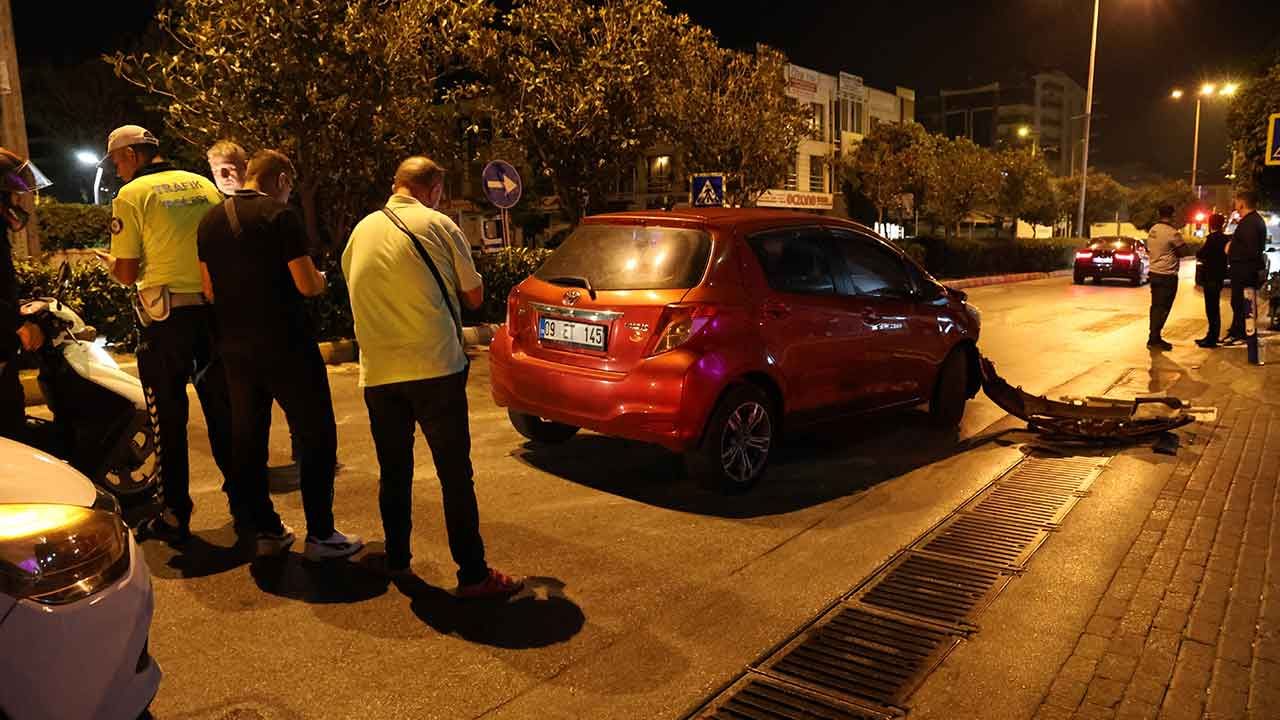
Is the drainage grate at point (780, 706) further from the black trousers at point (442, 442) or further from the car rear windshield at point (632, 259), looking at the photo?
the car rear windshield at point (632, 259)

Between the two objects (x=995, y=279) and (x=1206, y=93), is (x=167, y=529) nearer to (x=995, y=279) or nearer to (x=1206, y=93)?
(x=995, y=279)

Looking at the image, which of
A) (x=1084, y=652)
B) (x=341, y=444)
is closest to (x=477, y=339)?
(x=341, y=444)

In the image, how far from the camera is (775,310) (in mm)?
5668

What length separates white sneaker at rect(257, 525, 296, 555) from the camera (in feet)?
14.4

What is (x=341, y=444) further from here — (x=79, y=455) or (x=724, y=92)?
(x=724, y=92)

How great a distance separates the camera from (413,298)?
375 centimetres

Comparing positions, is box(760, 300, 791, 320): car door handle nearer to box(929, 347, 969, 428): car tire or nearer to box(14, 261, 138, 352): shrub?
box(929, 347, 969, 428): car tire

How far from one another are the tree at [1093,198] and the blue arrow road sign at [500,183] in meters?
59.0

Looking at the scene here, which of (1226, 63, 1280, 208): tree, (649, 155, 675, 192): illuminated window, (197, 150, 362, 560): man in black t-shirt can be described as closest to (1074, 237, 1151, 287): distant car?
(1226, 63, 1280, 208): tree

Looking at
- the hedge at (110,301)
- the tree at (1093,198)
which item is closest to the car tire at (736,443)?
the hedge at (110,301)

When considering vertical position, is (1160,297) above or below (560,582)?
above

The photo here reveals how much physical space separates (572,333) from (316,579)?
2052 millimetres

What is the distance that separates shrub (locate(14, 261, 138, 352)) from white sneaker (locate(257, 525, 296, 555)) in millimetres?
6325

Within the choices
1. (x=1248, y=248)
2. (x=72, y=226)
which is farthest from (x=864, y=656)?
(x=72, y=226)
